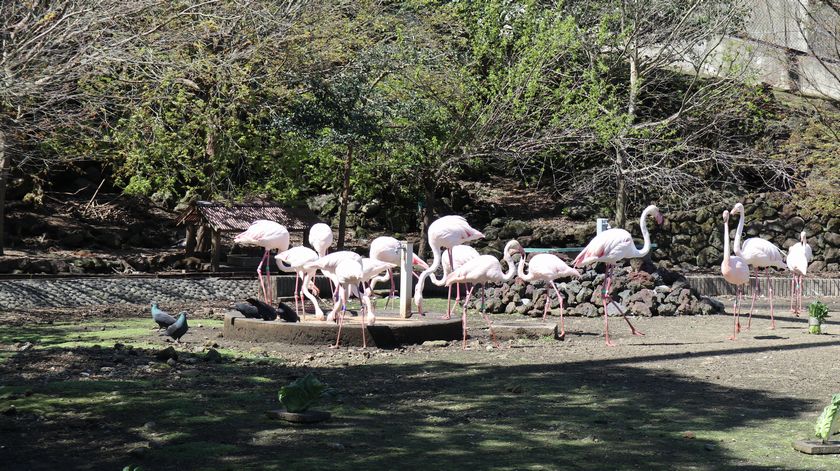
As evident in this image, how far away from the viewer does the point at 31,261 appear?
20.5 m

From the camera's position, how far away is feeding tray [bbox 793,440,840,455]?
6719mm

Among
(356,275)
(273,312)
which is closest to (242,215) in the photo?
(273,312)

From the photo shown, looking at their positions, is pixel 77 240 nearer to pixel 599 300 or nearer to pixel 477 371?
pixel 599 300

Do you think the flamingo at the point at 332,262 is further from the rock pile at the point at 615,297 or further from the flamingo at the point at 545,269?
the rock pile at the point at 615,297

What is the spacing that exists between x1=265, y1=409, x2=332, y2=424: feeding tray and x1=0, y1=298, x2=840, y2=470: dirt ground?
4.3 inches

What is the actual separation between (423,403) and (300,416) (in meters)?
1.51

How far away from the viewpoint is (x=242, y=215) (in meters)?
21.1

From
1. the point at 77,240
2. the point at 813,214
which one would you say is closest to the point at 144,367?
the point at 77,240

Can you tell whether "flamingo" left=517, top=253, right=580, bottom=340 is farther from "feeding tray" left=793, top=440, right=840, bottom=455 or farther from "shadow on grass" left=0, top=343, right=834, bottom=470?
"feeding tray" left=793, top=440, right=840, bottom=455

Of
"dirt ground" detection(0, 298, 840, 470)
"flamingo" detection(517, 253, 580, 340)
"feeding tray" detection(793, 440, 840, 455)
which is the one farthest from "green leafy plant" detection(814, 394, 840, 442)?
"flamingo" detection(517, 253, 580, 340)

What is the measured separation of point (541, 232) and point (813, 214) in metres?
7.11

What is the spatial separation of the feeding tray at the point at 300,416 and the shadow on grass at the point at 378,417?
0.07m

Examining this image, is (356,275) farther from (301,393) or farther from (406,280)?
(301,393)

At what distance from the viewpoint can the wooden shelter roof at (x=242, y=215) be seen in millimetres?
20672
